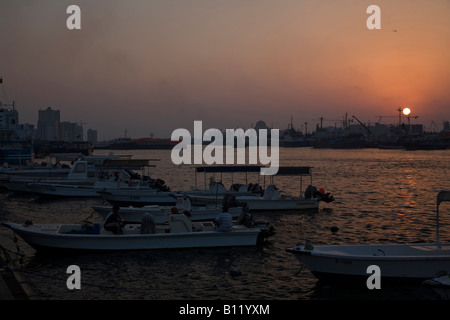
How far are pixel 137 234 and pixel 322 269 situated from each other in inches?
303

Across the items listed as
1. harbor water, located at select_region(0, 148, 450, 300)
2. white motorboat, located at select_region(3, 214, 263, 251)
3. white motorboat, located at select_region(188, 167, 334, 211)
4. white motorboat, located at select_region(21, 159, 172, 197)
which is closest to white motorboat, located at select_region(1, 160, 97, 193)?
white motorboat, located at select_region(21, 159, 172, 197)

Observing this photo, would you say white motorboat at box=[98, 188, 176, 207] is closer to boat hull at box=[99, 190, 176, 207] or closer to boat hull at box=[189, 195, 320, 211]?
boat hull at box=[99, 190, 176, 207]

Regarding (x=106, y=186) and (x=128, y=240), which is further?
(x=106, y=186)

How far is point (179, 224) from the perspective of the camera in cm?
1803

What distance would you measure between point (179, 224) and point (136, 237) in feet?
6.03

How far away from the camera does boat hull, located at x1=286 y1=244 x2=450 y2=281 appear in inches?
517

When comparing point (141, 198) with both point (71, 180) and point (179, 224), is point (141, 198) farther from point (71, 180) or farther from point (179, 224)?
point (179, 224)

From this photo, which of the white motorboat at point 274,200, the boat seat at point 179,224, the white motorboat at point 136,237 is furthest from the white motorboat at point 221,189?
the boat seat at point 179,224

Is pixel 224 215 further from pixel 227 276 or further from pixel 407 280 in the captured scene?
pixel 407 280

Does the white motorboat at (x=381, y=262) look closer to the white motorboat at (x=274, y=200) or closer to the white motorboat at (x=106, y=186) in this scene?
the white motorboat at (x=274, y=200)

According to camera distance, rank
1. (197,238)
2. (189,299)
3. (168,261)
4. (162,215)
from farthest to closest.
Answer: (162,215) → (197,238) → (168,261) → (189,299)

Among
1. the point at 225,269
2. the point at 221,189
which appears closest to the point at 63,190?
the point at 221,189

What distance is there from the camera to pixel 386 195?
43.0 meters
